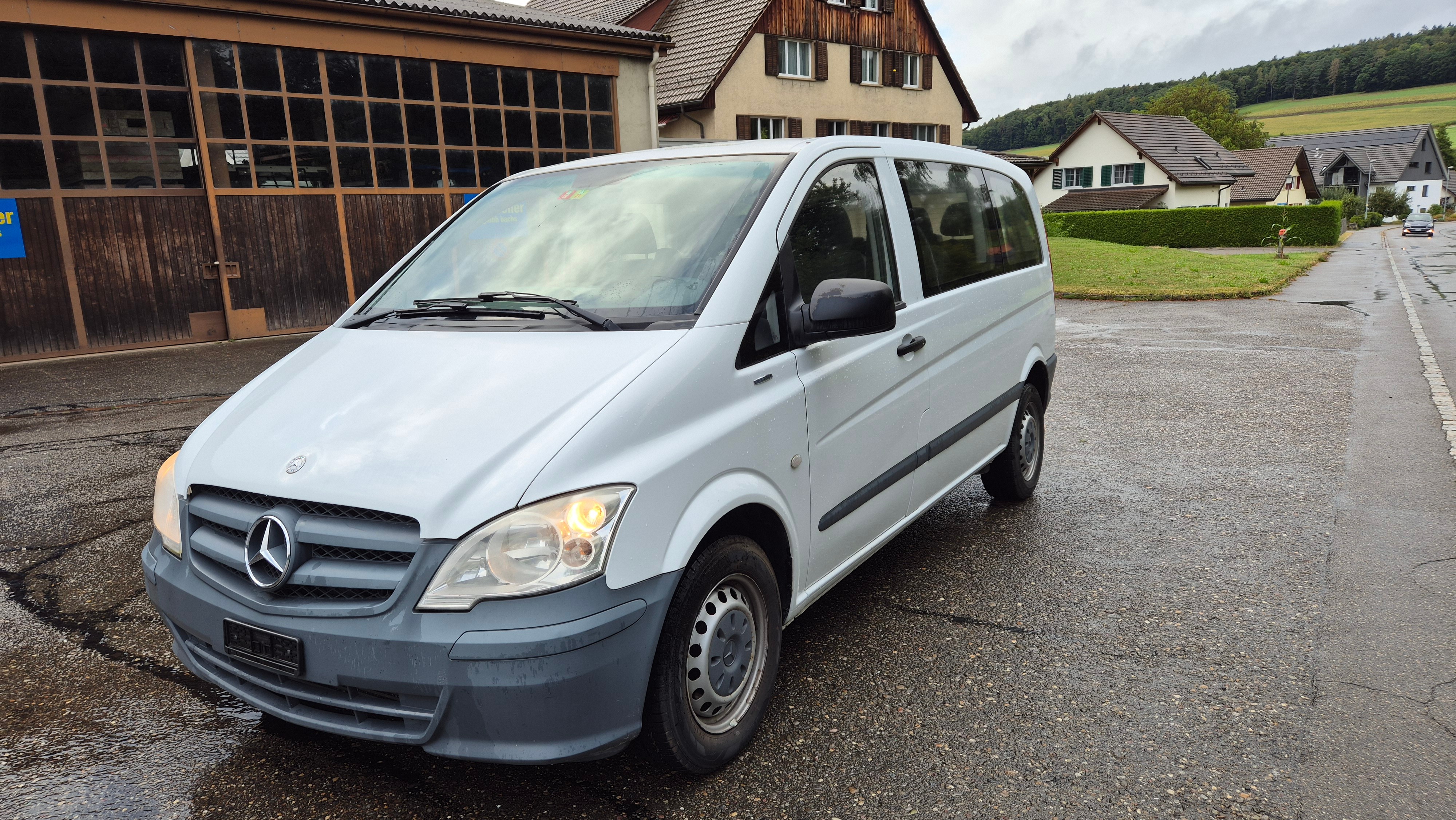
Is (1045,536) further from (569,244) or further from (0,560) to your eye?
(0,560)

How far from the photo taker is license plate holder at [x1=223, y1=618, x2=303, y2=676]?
232 centimetres

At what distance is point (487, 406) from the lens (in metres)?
2.51

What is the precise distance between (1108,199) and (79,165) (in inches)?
2194

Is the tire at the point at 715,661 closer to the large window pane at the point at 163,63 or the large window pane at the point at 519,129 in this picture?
the large window pane at the point at 163,63

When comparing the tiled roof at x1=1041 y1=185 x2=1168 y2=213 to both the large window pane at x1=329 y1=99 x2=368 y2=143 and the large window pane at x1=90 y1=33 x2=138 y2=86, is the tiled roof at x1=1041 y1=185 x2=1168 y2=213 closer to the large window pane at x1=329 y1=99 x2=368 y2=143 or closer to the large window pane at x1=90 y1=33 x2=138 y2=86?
the large window pane at x1=329 y1=99 x2=368 y2=143

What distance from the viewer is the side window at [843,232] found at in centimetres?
317

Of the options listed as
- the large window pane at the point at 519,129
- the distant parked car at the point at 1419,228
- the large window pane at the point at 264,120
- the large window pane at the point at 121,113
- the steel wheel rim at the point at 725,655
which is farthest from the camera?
the distant parked car at the point at 1419,228

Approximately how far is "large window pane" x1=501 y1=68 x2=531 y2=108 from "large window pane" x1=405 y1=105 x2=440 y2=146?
4.24ft

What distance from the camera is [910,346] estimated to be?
3.61 m

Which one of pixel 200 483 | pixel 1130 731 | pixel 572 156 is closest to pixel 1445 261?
pixel 572 156

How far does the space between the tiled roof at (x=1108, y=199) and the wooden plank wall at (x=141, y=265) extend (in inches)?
1949

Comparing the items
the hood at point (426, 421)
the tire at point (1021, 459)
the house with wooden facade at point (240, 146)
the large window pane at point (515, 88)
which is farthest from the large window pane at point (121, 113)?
the tire at point (1021, 459)

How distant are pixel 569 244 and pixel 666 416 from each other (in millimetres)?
1116

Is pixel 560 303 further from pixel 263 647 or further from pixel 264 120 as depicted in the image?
pixel 264 120
